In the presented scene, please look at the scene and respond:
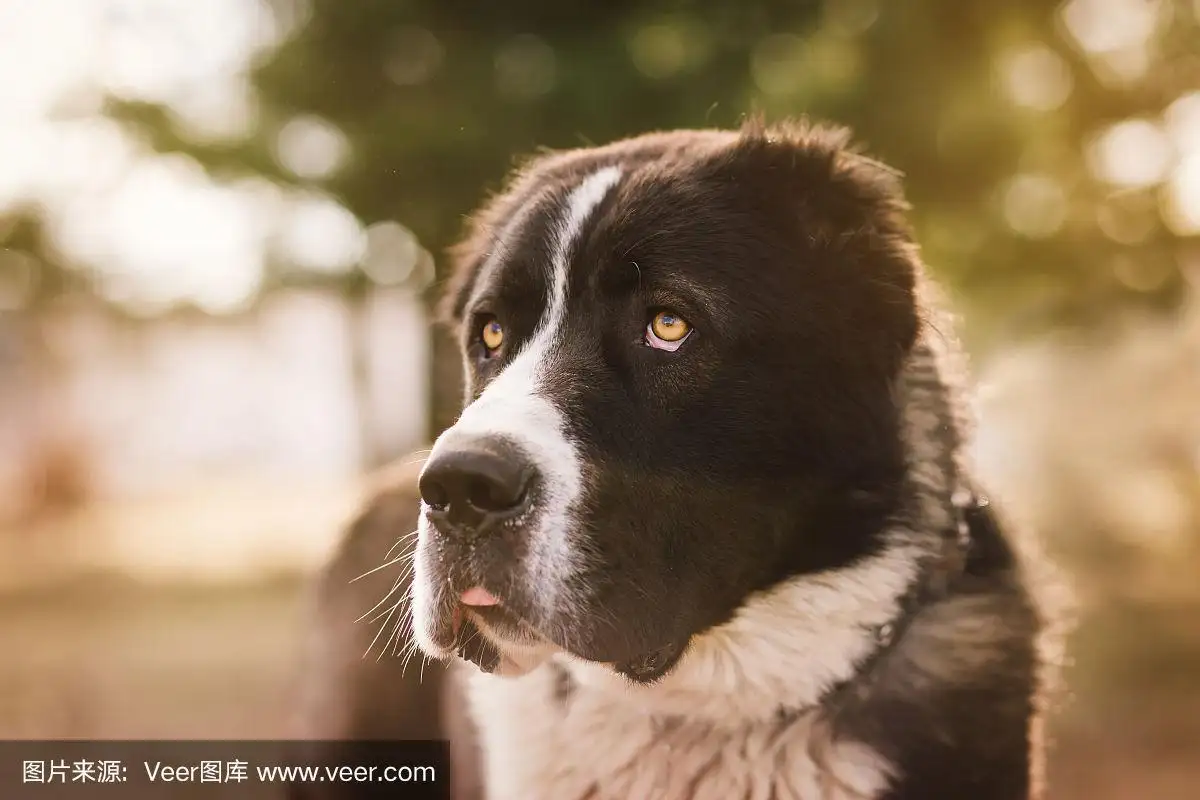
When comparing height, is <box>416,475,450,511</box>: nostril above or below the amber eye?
below

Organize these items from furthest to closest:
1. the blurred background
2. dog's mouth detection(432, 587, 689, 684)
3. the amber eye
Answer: the blurred background → the amber eye → dog's mouth detection(432, 587, 689, 684)

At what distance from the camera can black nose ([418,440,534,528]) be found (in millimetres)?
1127

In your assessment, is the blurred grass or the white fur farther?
the blurred grass

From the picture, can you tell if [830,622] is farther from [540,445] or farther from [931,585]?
[540,445]

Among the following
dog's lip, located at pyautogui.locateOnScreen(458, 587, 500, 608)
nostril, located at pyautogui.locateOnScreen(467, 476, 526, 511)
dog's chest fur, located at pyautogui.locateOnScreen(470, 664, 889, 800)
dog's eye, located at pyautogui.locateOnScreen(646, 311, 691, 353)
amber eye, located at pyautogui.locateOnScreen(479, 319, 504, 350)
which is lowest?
dog's chest fur, located at pyautogui.locateOnScreen(470, 664, 889, 800)

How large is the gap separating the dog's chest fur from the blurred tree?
2.59 ft

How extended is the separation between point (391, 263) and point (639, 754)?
54.2 inches

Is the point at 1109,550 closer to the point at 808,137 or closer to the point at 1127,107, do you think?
the point at 1127,107

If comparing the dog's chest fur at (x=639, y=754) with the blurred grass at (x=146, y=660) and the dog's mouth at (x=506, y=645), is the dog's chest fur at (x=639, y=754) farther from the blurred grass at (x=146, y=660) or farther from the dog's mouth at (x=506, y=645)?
the blurred grass at (x=146, y=660)

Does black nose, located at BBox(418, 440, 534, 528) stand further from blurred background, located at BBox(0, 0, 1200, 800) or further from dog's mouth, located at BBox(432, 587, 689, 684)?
blurred background, located at BBox(0, 0, 1200, 800)

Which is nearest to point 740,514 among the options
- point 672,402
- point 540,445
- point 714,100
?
point 672,402

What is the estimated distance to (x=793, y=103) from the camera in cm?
234

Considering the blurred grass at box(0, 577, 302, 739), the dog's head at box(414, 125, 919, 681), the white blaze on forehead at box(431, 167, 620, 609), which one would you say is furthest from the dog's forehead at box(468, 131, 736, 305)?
the blurred grass at box(0, 577, 302, 739)

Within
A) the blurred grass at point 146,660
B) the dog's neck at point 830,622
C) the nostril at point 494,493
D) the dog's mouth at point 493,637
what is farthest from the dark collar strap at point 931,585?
the blurred grass at point 146,660
